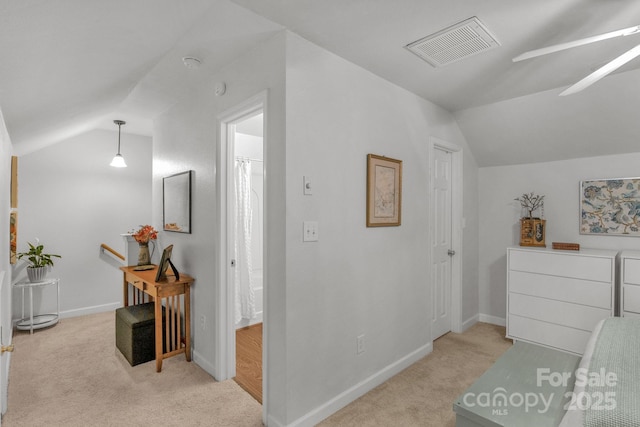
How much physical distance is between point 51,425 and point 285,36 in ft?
9.04

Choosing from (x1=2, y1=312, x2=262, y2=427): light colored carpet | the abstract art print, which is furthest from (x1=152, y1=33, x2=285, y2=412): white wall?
the abstract art print

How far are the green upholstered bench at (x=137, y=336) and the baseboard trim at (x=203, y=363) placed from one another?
36cm

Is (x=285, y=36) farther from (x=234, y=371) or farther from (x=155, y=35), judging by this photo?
(x=234, y=371)

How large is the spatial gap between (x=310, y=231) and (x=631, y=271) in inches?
105

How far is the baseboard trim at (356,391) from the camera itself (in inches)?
78.2

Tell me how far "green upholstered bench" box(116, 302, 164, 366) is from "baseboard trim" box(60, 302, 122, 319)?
1681 mm

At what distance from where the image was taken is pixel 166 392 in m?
2.35

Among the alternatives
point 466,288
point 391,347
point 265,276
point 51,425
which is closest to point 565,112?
point 466,288

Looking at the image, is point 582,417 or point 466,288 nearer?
point 582,417

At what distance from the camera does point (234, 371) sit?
8.52ft

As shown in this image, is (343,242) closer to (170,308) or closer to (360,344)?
(360,344)

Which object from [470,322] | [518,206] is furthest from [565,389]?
[518,206]

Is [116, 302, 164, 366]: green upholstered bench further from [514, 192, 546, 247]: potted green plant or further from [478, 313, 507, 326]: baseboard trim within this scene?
[514, 192, 546, 247]: potted green plant

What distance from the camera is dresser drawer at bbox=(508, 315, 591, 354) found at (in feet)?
9.52
